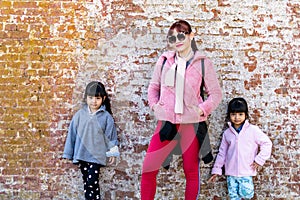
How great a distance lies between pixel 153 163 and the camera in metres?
3.91

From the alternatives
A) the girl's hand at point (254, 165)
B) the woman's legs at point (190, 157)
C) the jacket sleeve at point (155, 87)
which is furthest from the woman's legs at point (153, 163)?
the girl's hand at point (254, 165)

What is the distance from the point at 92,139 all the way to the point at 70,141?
234 mm

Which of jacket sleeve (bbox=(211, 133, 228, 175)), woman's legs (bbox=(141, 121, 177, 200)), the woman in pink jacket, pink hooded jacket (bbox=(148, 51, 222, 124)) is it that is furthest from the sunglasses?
jacket sleeve (bbox=(211, 133, 228, 175))

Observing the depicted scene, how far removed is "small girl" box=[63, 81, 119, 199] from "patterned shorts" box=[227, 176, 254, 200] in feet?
3.98

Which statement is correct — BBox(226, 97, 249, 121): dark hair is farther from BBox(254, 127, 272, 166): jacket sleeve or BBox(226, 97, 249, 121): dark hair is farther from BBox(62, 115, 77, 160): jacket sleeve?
BBox(62, 115, 77, 160): jacket sleeve

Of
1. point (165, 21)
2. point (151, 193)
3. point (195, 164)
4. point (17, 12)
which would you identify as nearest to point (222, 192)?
point (195, 164)

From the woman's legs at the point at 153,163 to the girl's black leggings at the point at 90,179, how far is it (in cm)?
57

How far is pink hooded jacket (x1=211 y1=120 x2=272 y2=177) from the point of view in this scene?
419cm

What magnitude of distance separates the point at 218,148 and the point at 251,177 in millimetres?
461

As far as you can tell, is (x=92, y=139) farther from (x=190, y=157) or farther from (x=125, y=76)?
(x=190, y=157)

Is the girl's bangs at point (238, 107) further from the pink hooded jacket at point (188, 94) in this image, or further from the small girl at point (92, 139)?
the small girl at point (92, 139)

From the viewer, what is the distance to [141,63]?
4.48m

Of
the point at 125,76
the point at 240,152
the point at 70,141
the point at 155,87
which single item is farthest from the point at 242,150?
the point at 70,141

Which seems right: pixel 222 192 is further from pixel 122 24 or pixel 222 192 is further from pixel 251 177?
pixel 122 24
